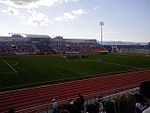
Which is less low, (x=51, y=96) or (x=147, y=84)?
(x=147, y=84)

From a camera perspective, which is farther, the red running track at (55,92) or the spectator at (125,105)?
the red running track at (55,92)

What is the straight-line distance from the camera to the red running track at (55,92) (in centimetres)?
1439

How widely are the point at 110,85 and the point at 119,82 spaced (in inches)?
70.5

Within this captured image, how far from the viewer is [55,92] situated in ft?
57.8

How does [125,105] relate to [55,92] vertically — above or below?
above

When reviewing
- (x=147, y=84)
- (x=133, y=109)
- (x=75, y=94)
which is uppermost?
(x=147, y=84)

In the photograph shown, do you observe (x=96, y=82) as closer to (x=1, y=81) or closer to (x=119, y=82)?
(x=119, y=82)

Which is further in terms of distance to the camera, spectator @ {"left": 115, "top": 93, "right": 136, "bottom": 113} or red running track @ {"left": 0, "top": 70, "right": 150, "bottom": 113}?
red running track @ {"left": 0, "top": 70, "right": 150, "bottom": 113}

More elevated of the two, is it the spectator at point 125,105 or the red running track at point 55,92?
the spectator at point 125,105

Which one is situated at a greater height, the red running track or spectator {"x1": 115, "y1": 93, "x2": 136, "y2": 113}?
spectator {"x1": 115, "y1": 93, "x2": 136, "y2": 113}

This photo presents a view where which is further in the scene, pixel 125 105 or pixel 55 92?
pixel 55 92

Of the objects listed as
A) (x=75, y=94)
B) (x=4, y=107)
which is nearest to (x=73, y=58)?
(x=75, y=94)

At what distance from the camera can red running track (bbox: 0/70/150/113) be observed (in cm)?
1439

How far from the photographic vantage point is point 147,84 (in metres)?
3.02
